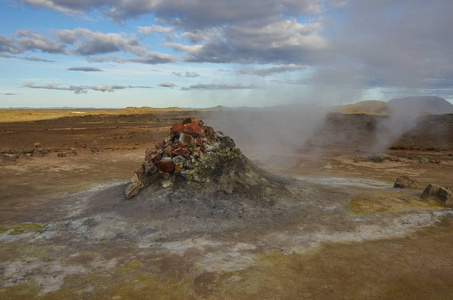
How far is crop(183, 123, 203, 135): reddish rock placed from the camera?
28.4 feet

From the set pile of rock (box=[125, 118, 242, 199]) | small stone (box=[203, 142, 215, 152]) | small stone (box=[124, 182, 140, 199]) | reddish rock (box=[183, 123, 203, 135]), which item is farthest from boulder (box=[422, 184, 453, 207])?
small stone (box=[124, 182, 140, 199])

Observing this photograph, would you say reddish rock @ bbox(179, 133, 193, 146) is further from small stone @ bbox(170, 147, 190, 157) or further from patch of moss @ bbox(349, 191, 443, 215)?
patch of moss @ bbox(349, 191, 443, 215)

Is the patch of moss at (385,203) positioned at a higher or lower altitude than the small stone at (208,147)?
lower

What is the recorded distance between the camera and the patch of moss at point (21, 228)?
6.74 meters

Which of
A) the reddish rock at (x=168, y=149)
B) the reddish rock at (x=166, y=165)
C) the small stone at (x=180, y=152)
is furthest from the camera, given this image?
the reddish rock at (x=168, y=149)

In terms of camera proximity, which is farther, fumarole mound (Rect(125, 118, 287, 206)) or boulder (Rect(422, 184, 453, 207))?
boulder (Rect(422, 184, 453, 207))

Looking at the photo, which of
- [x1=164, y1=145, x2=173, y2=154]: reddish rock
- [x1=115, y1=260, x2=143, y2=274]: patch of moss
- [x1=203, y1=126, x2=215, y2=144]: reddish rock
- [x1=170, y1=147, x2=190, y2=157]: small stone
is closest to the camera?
[x1=115, y1=260, x2=143, y2=274]: patch of moss

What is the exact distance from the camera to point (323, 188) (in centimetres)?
959

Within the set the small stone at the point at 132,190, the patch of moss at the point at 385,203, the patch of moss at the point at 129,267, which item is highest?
the small stone at the point at 132,190

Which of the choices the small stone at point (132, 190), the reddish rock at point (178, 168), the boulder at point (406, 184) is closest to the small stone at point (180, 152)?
the reddish rock at point (178, 168)

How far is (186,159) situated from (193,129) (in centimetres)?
93

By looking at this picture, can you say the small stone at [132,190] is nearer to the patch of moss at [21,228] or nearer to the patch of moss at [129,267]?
the patch of moss at [21,228]

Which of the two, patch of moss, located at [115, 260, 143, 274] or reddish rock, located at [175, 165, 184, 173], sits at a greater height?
reddish rock, located at [175, 165, 184, 173]

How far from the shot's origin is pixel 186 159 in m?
8.25
